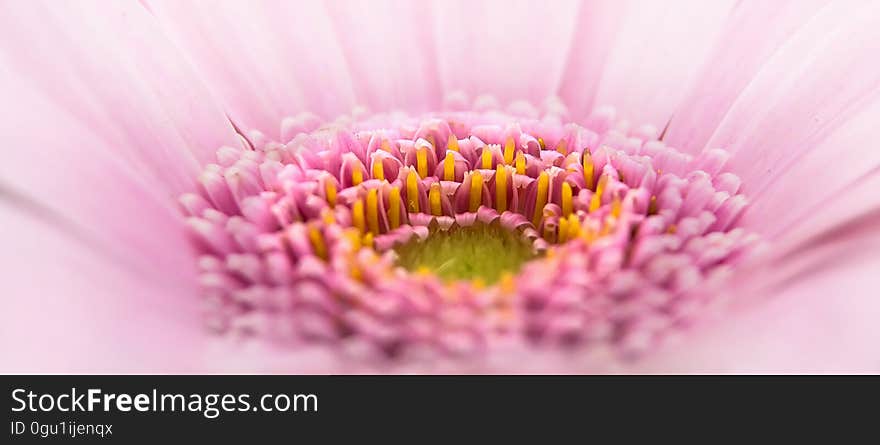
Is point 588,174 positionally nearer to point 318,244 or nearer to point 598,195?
point 598,195

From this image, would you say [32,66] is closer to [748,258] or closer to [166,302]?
[166,302]

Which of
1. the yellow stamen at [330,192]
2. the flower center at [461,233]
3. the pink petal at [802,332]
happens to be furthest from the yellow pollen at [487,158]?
the pink petal at [802,332]

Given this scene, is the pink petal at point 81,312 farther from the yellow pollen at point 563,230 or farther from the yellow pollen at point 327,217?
the yellow pollen at point 563,230

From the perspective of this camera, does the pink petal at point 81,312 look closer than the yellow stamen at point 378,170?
Yes
